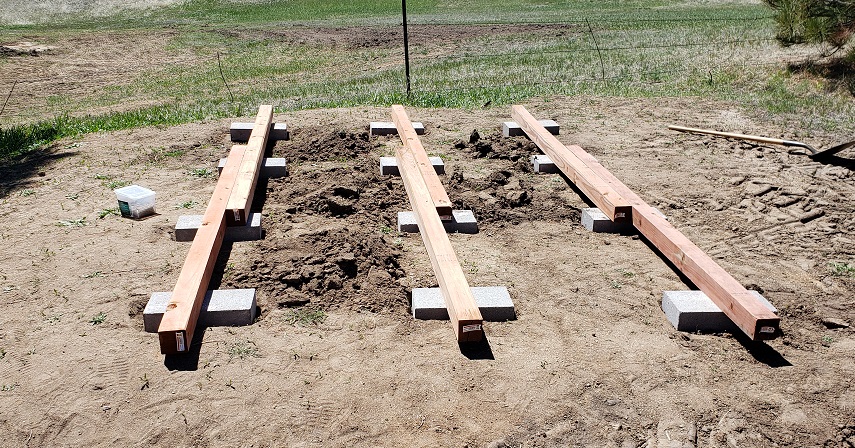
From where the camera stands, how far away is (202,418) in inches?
140

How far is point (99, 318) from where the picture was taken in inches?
178

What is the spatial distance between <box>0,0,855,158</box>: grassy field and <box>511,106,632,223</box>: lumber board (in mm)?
2457

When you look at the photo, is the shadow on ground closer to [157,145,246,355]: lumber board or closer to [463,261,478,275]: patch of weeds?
[157,145,246,355]: lumber board

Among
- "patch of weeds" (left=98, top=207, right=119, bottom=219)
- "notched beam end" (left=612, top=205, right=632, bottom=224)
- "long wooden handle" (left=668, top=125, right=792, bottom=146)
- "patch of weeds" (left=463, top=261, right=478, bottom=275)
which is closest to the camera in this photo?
"patch of weeds" (left=463, top=261, right=478, bottom=275)

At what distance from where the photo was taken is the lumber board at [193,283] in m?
3.98

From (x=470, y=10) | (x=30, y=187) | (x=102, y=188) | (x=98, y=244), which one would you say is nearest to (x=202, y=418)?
(x=98, y=244)

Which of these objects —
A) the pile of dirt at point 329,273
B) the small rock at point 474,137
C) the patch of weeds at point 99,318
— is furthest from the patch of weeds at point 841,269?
the patch of weeds at point 99,318

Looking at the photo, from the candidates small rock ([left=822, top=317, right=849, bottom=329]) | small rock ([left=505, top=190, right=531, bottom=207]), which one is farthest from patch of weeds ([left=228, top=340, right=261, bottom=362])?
small rock ([left=822, top=317, right=849, bottom=329])

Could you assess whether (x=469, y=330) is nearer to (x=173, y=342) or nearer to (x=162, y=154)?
(x=173, y=342)

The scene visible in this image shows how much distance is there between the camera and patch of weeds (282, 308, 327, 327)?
4.49 m

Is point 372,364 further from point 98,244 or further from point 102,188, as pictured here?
point 102,188

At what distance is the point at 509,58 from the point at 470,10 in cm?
1931

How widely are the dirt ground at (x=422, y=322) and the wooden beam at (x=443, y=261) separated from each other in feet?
0.54

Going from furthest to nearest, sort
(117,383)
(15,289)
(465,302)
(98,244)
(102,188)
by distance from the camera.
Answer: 1. (102,188)
2. (98,244)
3. (15,289)
4. (465,302)
5. (117,383)
